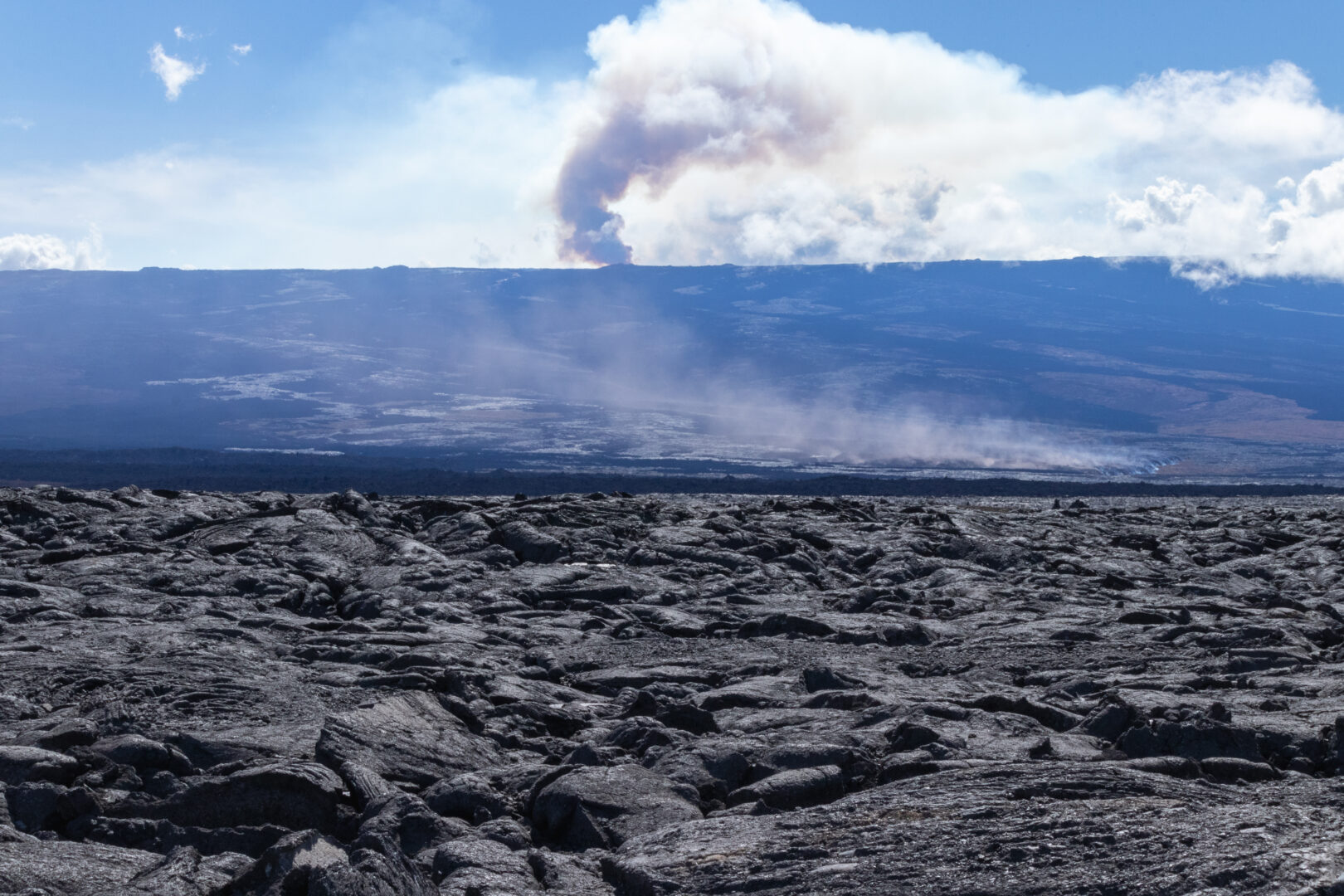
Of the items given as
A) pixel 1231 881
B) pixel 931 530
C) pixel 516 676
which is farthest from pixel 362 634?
pixel 931 530

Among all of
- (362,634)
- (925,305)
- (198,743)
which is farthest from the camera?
(925,305)

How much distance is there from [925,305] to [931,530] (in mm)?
126838

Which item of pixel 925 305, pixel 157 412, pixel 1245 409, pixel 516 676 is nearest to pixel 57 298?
pixel 157 412

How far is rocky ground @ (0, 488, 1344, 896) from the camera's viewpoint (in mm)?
4859

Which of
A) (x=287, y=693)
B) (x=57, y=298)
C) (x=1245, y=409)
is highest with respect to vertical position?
(x=57, y=298)

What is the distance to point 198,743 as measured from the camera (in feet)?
21.1

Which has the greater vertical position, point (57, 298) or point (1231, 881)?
point (57, 298)

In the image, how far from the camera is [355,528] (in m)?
15.4

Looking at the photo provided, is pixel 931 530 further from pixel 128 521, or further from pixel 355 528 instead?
pixel 128 521

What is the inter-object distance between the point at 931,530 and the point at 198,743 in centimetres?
1236

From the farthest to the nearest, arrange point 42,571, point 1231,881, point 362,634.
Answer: point 42,571
point 362,634
point 1231,881

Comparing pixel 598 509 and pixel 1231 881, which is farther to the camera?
pixel 598 509

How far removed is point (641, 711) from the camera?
745 cm

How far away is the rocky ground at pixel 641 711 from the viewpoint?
4.86 m
